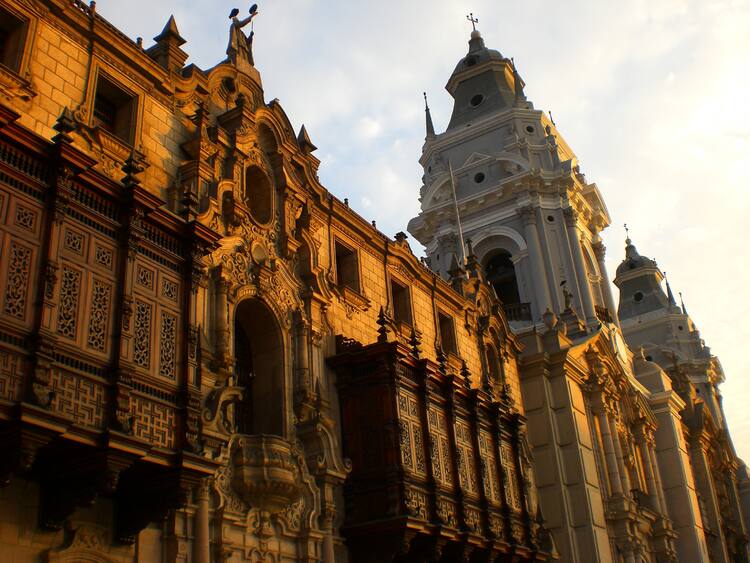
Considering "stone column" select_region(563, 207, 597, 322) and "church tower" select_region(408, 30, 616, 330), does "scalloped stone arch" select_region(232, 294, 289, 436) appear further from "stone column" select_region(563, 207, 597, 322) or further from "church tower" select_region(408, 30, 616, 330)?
"stone column" select_region(563, 207, 597, 322)

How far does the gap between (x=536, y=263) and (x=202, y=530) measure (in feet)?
98.0

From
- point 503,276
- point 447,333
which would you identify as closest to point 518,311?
point 503,276

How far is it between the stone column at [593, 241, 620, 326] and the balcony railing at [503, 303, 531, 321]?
215 inches

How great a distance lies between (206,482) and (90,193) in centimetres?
527

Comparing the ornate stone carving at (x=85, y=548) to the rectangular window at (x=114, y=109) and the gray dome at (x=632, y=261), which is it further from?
the gray dome at (x=632, y=261)

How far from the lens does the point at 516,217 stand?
1720 inches

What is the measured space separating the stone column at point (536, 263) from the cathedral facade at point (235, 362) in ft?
21.0

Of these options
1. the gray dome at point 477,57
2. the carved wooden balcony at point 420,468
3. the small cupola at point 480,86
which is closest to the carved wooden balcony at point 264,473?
the carved wooden balcony at point 420,468

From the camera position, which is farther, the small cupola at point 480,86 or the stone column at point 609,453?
the small cupola at point 480,86

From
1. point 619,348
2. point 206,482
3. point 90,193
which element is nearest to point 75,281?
point 90,193

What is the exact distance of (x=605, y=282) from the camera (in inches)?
1780

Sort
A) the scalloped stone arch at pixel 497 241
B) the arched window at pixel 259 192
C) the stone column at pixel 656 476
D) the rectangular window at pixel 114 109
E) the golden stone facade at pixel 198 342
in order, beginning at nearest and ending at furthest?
the golden stone facade at pixel 198 342 → the rectangular window at pixel 114 109 → the arched window at pixel 259 192 → the stone column at pixel 656 476 → the scalloped stone arch at pixel 497 241

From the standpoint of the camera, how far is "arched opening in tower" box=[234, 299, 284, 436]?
59.5ft

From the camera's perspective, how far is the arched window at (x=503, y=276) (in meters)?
43.6
